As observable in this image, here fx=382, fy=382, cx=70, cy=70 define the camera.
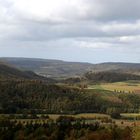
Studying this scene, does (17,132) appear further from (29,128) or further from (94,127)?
(94,127)

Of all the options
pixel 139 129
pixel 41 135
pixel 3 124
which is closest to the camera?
pixel 139 129

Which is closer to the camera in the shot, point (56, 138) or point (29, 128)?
point (56, 138)

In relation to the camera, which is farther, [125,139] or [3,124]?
[3,124]

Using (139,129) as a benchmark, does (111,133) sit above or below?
below

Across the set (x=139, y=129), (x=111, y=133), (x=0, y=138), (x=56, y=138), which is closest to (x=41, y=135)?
(x=56, y=138)

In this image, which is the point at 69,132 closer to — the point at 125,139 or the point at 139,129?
the point at 125,139

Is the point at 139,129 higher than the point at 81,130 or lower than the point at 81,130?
higher

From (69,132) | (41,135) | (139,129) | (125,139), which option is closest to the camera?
(139,129)

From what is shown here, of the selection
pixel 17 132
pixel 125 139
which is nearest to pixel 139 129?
pixel 125 139

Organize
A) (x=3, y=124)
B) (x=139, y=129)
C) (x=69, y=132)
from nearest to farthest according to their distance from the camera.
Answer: (x=139, y=129) < (x=69, y=132) < (x=3, y=124)
